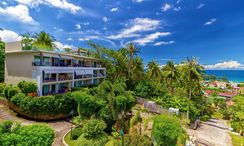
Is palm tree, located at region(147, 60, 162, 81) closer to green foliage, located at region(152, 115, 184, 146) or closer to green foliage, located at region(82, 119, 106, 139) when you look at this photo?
green foliage, located at region(152, 115, 184, 146)

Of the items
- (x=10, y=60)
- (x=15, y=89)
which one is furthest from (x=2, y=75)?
(x=15, y=89)

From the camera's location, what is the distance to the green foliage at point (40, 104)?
2514 centimetres

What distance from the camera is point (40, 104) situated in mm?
25250

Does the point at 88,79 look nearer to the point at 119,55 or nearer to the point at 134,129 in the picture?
the point at 119,55

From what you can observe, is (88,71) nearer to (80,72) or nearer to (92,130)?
(80,72)

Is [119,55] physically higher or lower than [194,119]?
higher

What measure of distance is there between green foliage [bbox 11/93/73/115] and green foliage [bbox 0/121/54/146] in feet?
45.7

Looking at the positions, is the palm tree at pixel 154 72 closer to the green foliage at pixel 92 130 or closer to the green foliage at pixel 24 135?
the green foliage at pixel 92 130

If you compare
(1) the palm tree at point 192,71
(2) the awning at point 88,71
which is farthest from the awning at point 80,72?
(1) the palm tree at point 192,71

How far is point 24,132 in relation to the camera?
1165cm

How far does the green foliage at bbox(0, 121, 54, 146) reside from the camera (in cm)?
1066

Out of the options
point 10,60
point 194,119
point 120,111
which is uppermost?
point 10,60

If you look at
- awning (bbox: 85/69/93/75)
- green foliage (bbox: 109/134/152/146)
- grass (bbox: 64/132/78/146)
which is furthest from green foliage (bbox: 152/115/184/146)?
awning (bbox: 85/69/93/75)

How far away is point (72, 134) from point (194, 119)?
24.3 m
